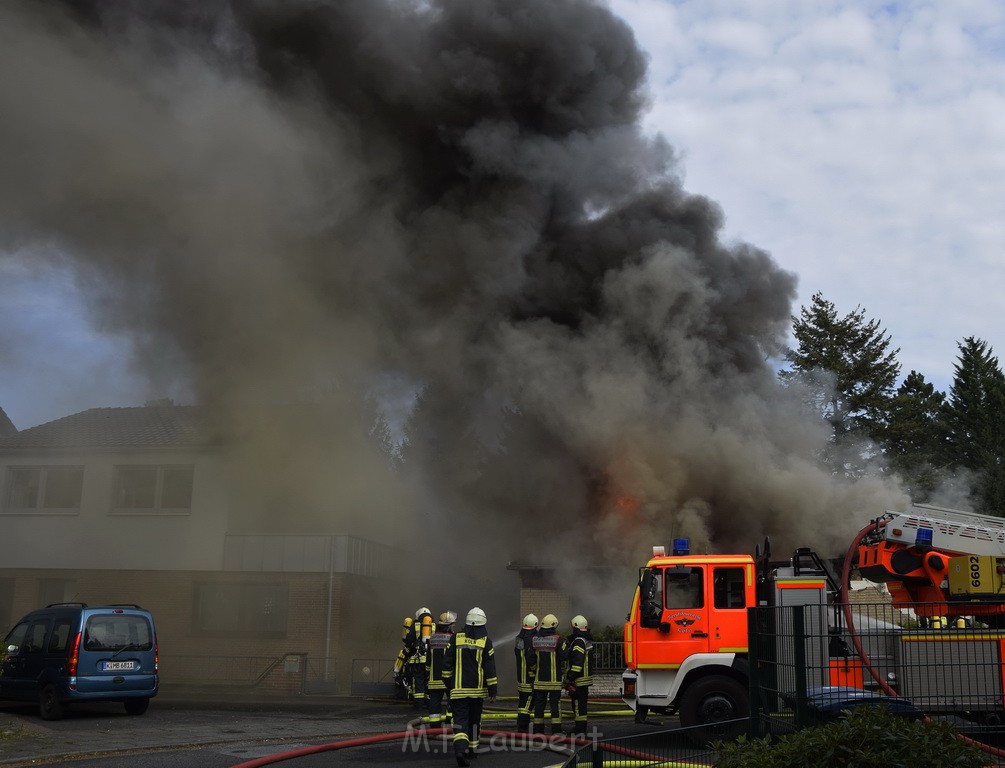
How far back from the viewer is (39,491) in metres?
25.9

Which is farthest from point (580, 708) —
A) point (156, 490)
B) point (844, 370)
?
point (844, 370)

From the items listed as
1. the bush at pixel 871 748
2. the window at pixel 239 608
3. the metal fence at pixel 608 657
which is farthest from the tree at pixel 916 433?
the bush at pixel 871 748

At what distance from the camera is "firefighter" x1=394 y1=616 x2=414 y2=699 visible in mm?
15116

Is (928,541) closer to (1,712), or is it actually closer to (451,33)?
(451,33)

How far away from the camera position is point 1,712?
14.1 meters

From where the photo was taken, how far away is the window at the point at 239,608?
24.6m

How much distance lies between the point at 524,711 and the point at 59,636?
22.7 ft

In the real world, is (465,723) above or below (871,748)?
below

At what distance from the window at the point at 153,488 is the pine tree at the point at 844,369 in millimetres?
22971

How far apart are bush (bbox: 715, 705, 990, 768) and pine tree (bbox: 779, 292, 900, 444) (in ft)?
107

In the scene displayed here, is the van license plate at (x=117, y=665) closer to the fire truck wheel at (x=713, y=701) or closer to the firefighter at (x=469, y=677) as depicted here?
the firefighter at (x=469, y=677)

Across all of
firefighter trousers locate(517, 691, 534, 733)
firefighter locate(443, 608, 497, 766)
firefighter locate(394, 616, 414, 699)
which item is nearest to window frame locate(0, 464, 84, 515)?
firefighter locate(394, 616, 414, 699)

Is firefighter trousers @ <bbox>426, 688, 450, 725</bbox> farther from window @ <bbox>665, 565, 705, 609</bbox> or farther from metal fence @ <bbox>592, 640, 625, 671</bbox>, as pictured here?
metal fence @ <bbox>592, 640, 625, 671</bbox>

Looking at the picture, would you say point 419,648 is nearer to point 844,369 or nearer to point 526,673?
point 526,673
